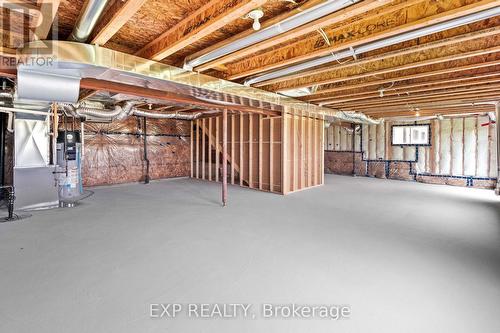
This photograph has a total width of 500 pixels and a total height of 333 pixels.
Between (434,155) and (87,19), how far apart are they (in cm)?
945

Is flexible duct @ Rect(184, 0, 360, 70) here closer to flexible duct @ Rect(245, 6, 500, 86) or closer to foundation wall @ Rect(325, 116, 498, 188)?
flexible duct @ Rect(245, 6, 500, 86)

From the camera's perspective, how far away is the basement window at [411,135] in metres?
8.21

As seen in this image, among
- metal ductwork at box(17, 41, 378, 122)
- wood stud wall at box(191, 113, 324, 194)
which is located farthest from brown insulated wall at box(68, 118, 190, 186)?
metal ductwork at box(17, 41, 378, 122)

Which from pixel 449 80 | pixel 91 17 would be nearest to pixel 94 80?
pixel 91 17

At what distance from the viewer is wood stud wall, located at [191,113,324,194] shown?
6.11 metres

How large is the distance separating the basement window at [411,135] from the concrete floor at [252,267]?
4.81m

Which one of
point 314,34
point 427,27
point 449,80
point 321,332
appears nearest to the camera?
point 321,332

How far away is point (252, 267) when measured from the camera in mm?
2275

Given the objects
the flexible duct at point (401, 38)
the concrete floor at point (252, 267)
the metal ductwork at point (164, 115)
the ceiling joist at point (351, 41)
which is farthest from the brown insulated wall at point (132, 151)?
the flexible duct at point (401, 38)

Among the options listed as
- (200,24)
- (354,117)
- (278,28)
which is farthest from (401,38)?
(354,117)

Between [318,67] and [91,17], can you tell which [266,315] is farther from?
[318,67]

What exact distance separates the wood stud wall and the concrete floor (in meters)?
1.95

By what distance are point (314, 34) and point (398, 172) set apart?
300 inches

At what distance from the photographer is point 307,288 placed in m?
1.94
